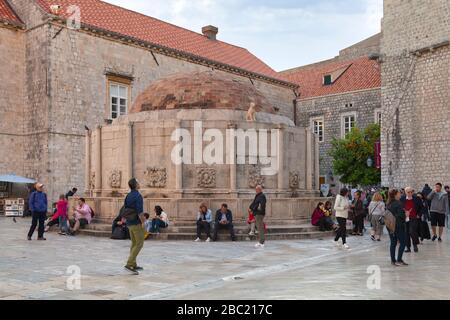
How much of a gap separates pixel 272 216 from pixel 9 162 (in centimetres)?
1800

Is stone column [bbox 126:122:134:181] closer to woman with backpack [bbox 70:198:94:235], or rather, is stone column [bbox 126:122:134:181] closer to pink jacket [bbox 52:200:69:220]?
woman with backpack [bbox 70:198:94:235]

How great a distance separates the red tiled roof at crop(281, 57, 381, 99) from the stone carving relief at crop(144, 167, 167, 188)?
90.3ft

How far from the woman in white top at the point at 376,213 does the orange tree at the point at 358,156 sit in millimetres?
20899

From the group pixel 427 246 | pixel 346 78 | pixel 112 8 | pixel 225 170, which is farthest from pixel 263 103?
pixel 346 78

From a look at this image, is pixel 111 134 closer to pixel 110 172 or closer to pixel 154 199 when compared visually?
pixel 110 172

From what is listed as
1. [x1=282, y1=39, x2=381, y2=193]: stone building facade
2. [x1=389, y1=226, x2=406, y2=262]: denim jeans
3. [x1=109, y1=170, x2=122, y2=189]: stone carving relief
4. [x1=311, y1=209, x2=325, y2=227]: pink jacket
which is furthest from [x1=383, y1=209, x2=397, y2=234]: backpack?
[x1=282, y1=39, x2=381, y2=193]: stone building facade

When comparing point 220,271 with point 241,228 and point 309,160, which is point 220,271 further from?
point 309,160

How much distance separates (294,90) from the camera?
4559cm

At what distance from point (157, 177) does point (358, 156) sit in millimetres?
22629

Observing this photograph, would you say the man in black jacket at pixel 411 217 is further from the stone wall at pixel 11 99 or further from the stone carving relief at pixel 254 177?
the stone wall at pixel 11 99

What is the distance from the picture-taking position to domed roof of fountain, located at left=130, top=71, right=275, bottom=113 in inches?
699

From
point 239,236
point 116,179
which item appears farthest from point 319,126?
point 239,236

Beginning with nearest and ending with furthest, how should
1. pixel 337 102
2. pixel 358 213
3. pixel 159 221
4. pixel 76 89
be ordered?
pixel 159 221 < pixel 358 213 < pixel 76 89 < pixel 337 102

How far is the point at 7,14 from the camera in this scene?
94.2 ft
